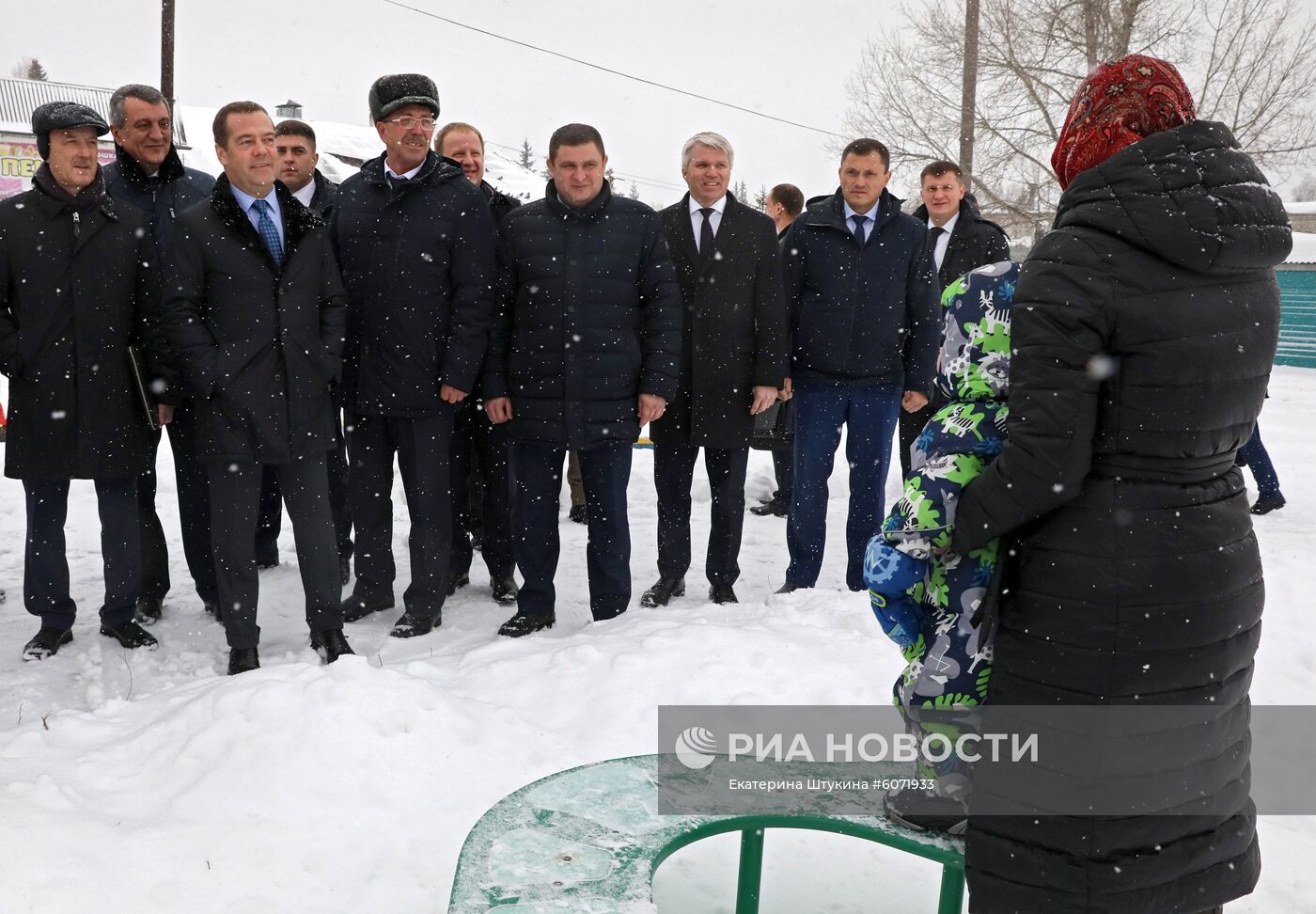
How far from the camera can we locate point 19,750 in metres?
3.41

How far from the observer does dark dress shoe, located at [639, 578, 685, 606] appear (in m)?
5.35

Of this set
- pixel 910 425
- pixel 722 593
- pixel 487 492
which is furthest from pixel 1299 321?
pixel 487 492

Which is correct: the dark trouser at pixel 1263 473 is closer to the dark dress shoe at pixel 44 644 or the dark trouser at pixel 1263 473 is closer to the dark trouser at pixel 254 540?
the dark trouser at pixel 254 540

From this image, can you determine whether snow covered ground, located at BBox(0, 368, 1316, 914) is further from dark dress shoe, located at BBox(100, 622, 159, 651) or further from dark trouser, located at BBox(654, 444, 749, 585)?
dark trouser, located at BBox(654, 444, 749, 585)

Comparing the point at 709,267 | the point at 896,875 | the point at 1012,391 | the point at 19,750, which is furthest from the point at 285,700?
the point at 709,267

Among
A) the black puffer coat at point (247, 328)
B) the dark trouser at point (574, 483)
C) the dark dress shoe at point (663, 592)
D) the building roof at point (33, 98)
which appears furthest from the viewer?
the building roof at point (33, 98)

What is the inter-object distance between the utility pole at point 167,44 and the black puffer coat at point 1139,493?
16609 mm

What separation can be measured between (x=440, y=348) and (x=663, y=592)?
5.46ft

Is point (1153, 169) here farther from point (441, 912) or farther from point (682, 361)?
point (682, 361)

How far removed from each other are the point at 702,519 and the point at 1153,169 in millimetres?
5632

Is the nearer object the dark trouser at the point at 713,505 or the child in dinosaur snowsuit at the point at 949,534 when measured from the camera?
the child in dinosaur snowsuit at the point at 949,534

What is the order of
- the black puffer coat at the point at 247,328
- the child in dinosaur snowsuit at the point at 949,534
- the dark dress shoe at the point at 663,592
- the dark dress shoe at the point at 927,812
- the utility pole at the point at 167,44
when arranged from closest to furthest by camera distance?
the child in dinosaur snowsuit at the point at 949,534, the dark dress shoe at the point at 927,812, the black puffer coat at the point at 247,328, the dark dress shoe at the point at 663,592, the utility pole at the point at 167,44

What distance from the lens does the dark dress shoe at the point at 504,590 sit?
561 cm

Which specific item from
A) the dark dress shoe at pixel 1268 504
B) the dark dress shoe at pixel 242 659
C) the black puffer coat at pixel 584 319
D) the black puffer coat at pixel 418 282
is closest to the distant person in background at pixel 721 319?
the black puffer coat at pixel 584 319
